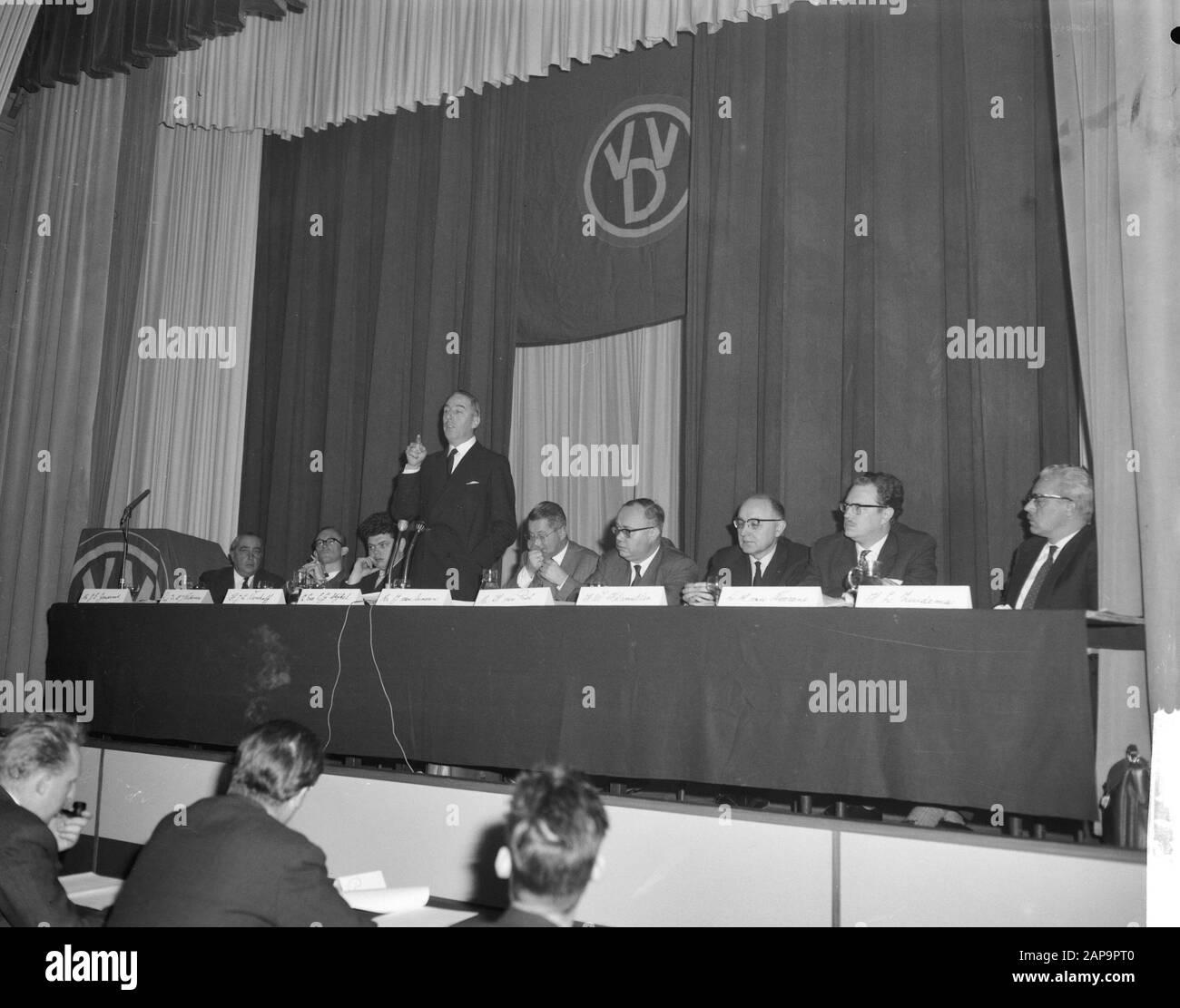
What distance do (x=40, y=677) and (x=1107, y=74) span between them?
17.8 ft

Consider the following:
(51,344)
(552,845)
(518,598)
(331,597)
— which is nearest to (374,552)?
(331,597)

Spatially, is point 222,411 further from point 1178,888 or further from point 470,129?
point 1178,888

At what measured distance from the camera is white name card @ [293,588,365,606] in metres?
3.31

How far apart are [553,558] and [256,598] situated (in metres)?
1.28

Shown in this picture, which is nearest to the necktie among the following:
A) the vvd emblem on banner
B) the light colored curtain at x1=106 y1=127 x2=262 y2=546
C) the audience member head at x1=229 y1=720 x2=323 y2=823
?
the audience member head at x1=229 y1=720 x2=323 y2=823

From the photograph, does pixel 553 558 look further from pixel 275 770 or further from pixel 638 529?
pixel 275 770

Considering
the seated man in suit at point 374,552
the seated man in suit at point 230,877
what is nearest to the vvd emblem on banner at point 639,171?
the seated man in suit at point 374,552

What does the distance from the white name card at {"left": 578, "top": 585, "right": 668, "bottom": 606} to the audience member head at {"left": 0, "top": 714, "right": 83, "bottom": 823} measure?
1.33 meters

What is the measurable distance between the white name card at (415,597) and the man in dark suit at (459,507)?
65 cm

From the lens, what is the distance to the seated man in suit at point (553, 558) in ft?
12.6

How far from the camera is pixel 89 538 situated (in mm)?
5246

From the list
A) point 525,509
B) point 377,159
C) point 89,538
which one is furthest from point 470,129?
point 89,538

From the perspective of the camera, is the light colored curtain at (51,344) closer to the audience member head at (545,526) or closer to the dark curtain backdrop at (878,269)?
the audience member head at (545,526)

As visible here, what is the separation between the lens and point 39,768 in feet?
7.14
